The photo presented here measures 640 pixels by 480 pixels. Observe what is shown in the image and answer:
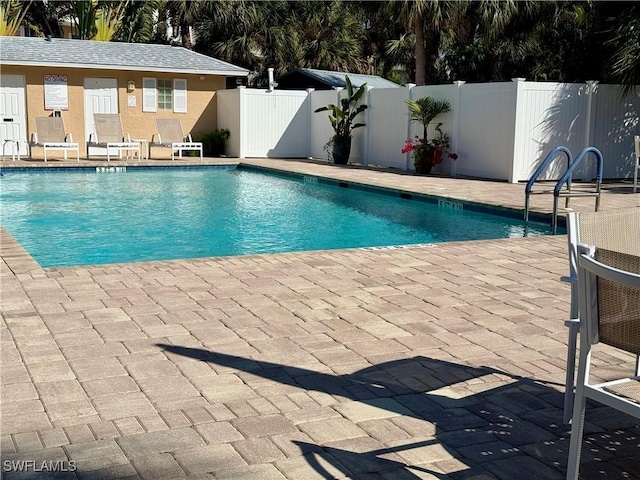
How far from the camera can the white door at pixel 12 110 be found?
1922cm

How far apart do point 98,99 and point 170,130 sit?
87.1 inches

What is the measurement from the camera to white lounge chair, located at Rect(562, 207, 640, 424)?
10.5 feet

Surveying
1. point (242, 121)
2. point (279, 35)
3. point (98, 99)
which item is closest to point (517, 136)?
point (242, 121)

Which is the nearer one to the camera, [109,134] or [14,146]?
[14,146]

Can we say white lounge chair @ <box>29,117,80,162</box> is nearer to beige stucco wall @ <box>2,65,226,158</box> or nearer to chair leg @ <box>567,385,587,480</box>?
beige stucco wall @ <box>2,65,226,158</box>

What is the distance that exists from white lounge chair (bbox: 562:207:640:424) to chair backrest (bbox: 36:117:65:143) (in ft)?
57.2

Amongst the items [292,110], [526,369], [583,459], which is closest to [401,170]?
[292,110]

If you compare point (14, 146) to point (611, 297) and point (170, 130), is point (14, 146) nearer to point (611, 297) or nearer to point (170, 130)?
point (170, 130)

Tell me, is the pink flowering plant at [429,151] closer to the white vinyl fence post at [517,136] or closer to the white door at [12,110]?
the white vinyl fence post at [517,136]

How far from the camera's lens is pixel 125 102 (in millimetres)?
20812

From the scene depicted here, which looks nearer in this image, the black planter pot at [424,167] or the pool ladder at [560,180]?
the pool ladder at [560,180]

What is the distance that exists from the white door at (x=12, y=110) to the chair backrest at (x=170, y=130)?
339 cm

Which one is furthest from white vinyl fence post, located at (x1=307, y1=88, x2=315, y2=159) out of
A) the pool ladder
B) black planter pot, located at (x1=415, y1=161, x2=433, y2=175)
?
the pool ladder

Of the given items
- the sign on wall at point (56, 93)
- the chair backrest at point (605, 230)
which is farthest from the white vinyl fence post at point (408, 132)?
the chair backrest at point (605, 230)
